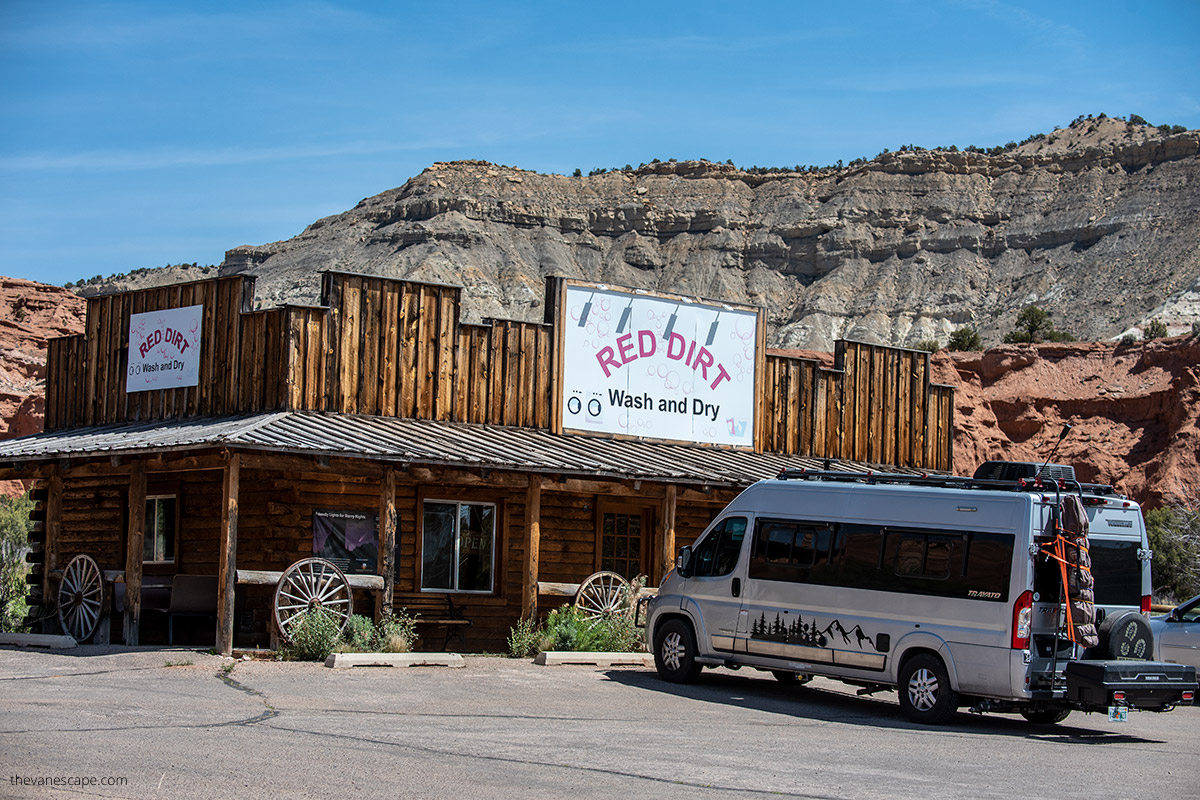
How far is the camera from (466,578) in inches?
781

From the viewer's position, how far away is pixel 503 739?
1046 centimetres

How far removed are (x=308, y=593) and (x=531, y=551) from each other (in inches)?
137

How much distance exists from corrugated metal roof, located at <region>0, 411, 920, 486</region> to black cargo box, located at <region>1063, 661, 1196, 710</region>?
7793 mm

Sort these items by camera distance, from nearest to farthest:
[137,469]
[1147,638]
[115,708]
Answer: [115,708] < [1147,638] < [137,469]

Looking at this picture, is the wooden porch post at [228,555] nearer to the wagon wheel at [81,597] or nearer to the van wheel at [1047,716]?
the wagon wheel at [81,597]

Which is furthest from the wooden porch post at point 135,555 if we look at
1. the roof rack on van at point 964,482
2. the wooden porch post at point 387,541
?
the roof rack on van at point 964,482

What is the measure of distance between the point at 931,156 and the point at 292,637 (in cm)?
9522

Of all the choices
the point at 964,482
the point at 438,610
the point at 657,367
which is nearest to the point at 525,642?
the point at 438,610

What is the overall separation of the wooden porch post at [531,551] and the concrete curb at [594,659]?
4.34ft

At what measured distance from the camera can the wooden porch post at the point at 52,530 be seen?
1917 centimetres

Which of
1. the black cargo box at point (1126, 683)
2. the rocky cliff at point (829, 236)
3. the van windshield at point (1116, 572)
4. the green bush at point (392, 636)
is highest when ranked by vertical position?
the rocky cliff at point (829, 236)

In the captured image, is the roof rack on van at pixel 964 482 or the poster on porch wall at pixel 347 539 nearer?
the roof rack on van at pixel 964 482

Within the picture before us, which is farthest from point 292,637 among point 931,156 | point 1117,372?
point 931,156

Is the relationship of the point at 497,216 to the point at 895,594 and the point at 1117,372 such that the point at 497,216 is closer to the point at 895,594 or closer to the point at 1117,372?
the point at 1117,372
